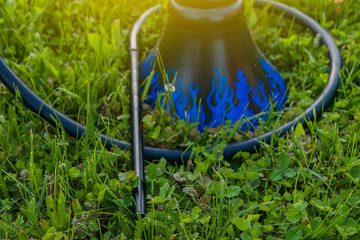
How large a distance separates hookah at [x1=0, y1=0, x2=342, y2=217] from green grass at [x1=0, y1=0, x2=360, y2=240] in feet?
0.16

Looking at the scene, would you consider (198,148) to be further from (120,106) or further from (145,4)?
(145,4)

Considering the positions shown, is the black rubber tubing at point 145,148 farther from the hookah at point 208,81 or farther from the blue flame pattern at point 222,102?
the blue flame pattern at point 222,102

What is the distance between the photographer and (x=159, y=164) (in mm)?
1601

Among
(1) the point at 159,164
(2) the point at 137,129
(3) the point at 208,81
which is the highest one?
(3) the point at 208,81

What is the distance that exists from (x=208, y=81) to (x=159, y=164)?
362 mm

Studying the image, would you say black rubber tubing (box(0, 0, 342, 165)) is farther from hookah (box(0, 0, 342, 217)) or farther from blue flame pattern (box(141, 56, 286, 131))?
blue flame pattern (box(141, 56, 286, 131))

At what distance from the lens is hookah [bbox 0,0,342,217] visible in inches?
65.5

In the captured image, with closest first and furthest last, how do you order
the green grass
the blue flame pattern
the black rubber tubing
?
the green grass, the black rubber tubing, the blue flame pattern

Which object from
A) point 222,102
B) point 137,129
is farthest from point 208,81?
point 137,129

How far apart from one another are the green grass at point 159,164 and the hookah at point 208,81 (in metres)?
0.05

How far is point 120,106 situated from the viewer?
6.24 ft

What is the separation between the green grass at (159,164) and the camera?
1.37 meters

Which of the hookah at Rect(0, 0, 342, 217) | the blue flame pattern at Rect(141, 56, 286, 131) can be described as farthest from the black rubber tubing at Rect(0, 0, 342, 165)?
the blue flame pattern at Rect(141, 56, 286, 131)

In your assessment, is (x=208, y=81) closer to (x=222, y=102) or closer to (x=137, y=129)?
(x=222, y=102)
